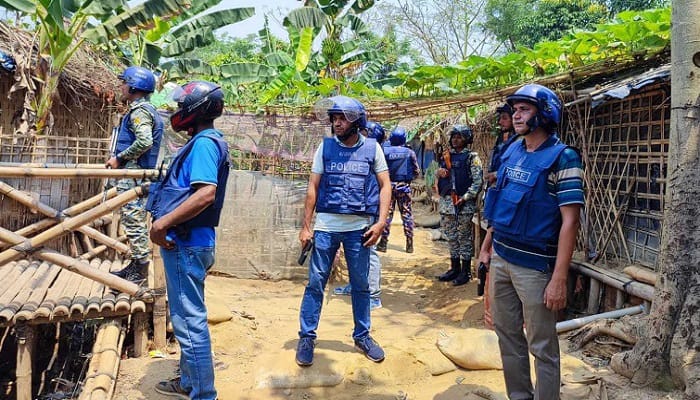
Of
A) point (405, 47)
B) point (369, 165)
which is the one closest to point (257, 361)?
point (369, 165)

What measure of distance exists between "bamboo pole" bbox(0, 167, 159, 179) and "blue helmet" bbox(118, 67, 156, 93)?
1037 millimetres

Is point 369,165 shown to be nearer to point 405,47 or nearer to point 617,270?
point 617,270

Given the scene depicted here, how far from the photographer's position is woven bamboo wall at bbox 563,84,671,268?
493 cm

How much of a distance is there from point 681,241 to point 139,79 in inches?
169

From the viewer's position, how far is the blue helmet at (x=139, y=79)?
184 inches

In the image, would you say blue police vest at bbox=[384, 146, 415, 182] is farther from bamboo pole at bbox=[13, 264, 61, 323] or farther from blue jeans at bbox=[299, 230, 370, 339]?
bamboo pole at bbox=[13, 264, 61, 323]

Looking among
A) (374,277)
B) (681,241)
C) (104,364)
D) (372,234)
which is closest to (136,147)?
(104,364)

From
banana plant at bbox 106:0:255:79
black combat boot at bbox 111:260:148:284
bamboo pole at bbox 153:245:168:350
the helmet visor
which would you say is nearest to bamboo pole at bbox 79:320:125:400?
bamboo pole at bbox 153:245:168:350

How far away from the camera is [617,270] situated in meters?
5.25

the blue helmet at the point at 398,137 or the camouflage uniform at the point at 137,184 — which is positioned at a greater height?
the blue helmet at the point at 398,137

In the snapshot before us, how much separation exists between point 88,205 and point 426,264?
5.24 m

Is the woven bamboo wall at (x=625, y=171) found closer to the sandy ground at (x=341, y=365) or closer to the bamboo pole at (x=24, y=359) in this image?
the sandy ground at (x=341, y=365)

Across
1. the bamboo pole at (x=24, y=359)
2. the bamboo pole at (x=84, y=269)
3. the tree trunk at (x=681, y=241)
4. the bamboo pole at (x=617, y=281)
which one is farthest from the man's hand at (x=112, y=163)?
the bamboo pole at (x=617, y=281)

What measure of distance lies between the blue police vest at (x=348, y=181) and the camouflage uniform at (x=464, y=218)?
2.88 metres
